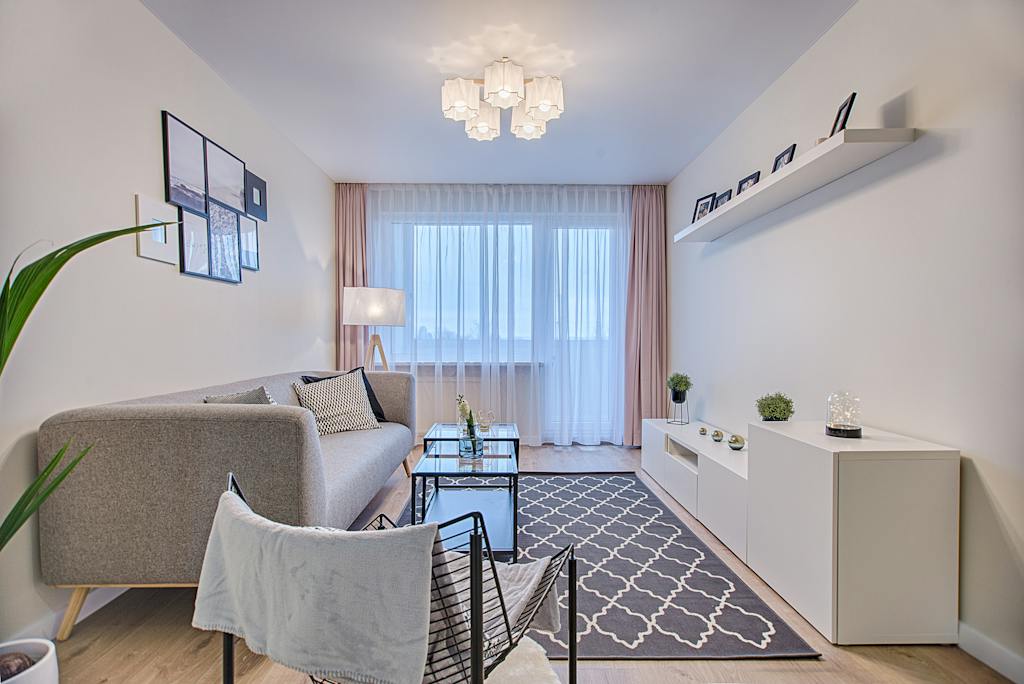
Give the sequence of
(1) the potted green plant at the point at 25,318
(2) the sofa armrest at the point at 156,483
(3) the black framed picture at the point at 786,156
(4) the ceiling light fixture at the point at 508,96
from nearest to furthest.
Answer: (1) the potted green plant at the point at 25,318, (2) the sofa armrest at the point at 156,483, (4) the ceiling light fixture at the point at 508,96, (3) the black framed picture at the point at 786,156

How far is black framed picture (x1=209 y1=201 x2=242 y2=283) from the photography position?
9.32 ft

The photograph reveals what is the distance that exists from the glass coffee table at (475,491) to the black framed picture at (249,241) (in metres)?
1.62

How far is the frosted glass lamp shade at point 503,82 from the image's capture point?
2547mm

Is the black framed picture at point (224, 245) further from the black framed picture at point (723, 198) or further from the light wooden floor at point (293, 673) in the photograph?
the black framed picture at point (723, 198)

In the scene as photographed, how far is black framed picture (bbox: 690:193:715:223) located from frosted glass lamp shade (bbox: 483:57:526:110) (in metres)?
1.83

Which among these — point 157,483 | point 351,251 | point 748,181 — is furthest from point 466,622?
point 351,251

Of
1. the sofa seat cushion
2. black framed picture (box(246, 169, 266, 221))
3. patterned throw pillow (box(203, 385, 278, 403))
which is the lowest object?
the sofa seat cushion

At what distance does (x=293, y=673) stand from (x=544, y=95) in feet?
8.71

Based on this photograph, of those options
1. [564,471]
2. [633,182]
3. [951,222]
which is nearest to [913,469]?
[951,222]

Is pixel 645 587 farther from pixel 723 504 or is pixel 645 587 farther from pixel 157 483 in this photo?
pixel 157 483

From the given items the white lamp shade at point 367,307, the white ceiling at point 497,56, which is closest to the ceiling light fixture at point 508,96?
the white ceiling at point 497,56

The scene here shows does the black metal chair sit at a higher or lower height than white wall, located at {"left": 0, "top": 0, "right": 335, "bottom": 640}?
lower

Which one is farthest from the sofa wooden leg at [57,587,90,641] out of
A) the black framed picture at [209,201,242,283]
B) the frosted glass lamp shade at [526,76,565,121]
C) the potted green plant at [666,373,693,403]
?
the potted green plant at [666,373,693,403]

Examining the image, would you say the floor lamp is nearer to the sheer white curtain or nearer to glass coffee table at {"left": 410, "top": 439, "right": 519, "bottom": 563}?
the sheer white curtain
